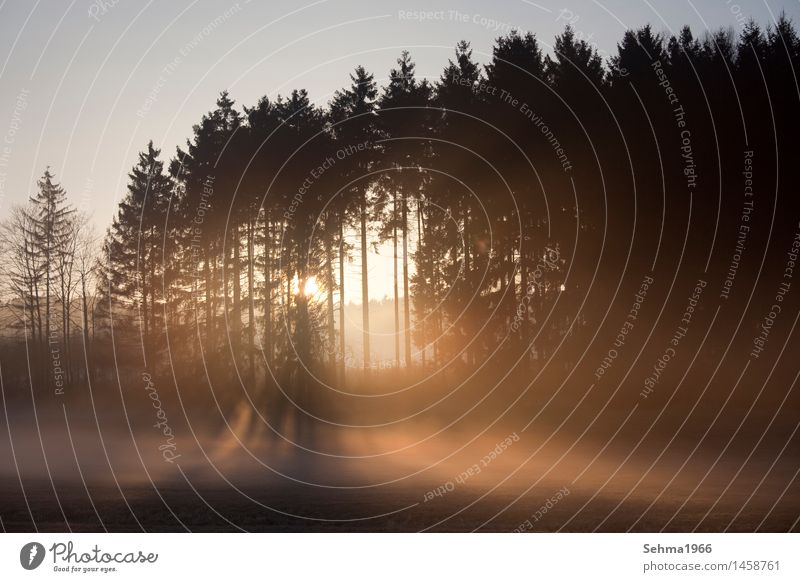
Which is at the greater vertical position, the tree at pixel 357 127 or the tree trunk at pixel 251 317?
the tree at pixel 357 127

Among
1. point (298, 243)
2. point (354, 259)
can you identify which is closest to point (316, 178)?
point (298, 243)

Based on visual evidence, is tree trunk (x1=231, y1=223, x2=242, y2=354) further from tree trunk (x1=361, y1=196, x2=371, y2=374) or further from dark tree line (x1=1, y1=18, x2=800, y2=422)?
tree trunk (x1=361, y1=196, x2=371, y2=374)

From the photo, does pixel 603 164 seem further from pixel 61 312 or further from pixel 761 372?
pixel 61 312

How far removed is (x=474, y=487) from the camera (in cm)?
Answer: 2044

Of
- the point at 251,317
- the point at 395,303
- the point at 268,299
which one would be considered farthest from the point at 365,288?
the point at 251,317

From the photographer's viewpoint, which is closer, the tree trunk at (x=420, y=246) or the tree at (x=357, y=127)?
the tree at (x=357, y=127)

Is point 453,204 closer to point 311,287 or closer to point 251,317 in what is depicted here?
point 311,287

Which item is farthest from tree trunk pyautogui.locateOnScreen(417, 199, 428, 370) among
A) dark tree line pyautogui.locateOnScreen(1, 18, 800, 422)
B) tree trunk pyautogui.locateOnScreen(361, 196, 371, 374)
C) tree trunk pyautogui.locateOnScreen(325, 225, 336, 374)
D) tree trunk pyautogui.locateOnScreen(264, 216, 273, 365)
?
tree trunk pyautogui.locateOnScreen(264, 216, 273, 365)

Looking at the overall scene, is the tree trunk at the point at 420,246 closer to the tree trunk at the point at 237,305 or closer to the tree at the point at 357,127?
the tree at the point at 357,127

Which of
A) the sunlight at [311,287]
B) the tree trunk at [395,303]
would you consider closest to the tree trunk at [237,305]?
the sunlight at [311,287]

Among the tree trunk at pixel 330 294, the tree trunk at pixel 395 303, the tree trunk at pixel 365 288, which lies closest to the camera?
the tree trunk at pixel 330 294

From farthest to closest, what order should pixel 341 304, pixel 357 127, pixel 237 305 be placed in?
pixel 341 304
pixel 237 305
pixel 357 127

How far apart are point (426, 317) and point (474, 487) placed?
107 ft

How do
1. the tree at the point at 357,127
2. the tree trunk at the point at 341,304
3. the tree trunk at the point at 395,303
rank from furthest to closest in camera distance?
the tree trunk at the point at 341,304
the tree trunk at the point at 395,303
the tree at the point at 357,127
